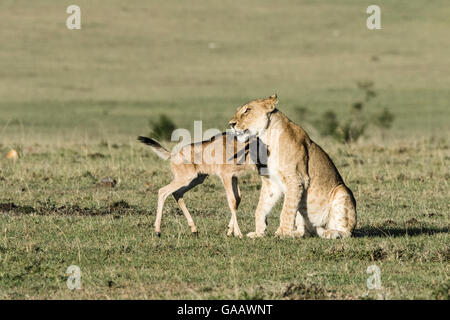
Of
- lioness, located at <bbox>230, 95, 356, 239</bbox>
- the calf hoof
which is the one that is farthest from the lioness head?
the calf hoof

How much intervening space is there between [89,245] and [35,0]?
7095cm

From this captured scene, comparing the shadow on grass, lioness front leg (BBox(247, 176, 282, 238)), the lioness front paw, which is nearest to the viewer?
the lioness front paw

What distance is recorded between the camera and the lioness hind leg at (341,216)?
10.8 meters

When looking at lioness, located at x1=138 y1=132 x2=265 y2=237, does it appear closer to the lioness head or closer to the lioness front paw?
the lioness front paw

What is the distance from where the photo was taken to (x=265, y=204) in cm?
1091

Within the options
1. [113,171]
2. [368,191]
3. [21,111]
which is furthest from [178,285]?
[21,111]

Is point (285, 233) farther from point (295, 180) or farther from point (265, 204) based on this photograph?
point (295, 180)

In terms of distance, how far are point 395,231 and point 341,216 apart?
1005 mm

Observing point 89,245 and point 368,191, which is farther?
point 368,191

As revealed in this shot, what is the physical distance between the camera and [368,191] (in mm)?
15289

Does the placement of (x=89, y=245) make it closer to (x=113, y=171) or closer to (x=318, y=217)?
(x=318, y=217)

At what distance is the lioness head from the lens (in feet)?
34.7

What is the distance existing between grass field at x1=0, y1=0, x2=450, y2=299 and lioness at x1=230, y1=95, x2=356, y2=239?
306 millimetres

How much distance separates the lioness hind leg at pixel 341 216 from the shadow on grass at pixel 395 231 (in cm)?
30
